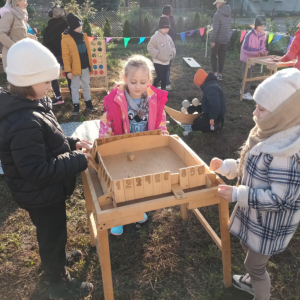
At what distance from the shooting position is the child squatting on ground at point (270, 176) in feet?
4.67

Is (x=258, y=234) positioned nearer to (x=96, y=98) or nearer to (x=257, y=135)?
(x=257, y=135)

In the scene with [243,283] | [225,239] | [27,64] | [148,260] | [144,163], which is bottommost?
[148,260]

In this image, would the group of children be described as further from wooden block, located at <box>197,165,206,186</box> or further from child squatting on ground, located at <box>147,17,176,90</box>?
child squatting on ground, located at <box>147,17,176,90</box>

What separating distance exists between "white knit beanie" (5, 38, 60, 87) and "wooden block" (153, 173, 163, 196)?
85cm

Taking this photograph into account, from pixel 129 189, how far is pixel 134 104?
101cm

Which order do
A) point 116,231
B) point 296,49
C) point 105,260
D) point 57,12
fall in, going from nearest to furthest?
point 105,260 → point 116,231 → point 296,49 → point 57,12

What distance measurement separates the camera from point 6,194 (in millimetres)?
3330

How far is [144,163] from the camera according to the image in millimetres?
1930

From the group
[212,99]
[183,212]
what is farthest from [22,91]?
[212,99]

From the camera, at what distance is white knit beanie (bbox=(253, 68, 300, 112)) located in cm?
140

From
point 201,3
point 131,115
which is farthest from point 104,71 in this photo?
point 201,3

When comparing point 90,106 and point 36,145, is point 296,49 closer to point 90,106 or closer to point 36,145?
point 90,106

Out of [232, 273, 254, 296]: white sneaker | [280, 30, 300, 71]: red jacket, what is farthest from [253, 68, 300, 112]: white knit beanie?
[280, 30, 300, 71]: red jacket

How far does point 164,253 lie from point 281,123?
162 cm
